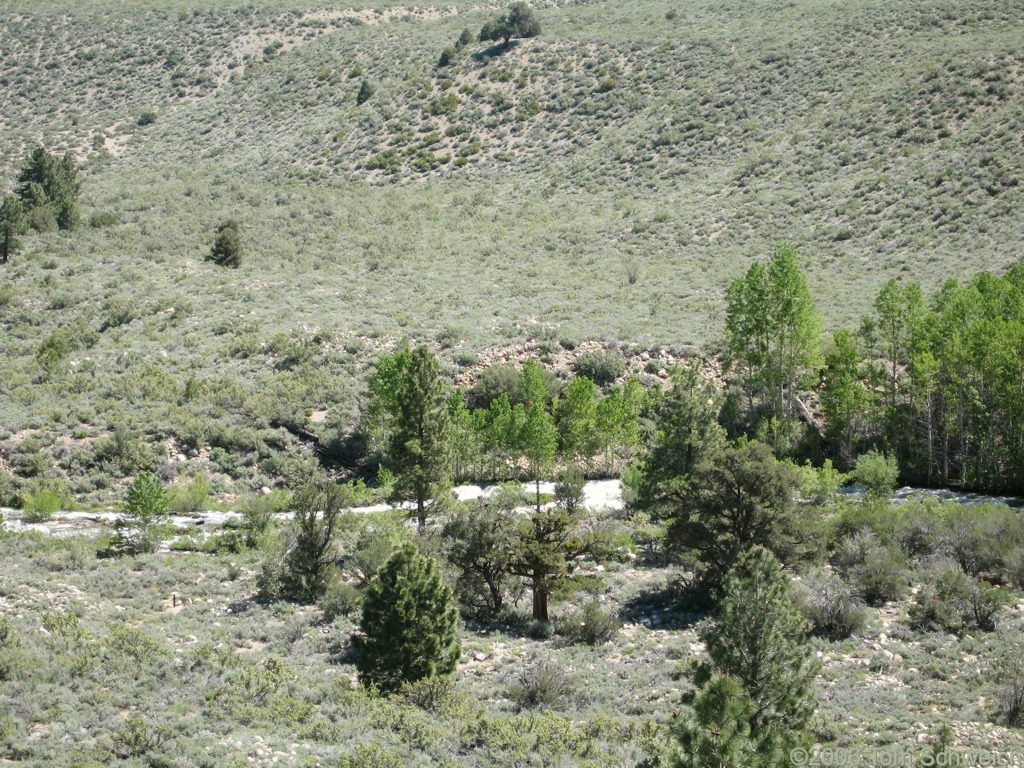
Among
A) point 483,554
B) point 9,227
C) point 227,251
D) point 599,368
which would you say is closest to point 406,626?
point 483,554

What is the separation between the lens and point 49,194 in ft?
219

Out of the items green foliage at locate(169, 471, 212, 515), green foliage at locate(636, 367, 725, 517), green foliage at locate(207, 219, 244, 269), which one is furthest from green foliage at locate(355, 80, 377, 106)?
green foliage at locate(636, 367, 725, 517)

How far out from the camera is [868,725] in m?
17.9

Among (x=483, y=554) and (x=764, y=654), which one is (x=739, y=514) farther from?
(x=764, y=654)

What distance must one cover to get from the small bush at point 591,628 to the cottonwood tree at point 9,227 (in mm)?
47629

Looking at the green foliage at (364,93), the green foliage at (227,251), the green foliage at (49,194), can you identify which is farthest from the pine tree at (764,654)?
the green foliage at (364,93)

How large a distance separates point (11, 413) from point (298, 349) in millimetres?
14118

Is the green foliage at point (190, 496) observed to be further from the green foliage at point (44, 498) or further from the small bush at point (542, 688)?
the small bush at point (542, 688)

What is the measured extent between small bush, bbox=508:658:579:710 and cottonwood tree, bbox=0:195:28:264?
4978cm

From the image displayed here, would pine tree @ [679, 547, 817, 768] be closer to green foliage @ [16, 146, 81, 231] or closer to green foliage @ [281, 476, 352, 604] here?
green foliage @ [281, 476, 352, 604]

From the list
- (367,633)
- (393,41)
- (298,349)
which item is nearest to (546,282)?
(298,349)

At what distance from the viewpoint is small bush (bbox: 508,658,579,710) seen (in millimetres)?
19438

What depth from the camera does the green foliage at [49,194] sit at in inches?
2498

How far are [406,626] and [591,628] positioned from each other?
6398 mm
